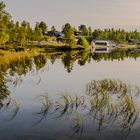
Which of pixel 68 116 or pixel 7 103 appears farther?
pixel 7 103

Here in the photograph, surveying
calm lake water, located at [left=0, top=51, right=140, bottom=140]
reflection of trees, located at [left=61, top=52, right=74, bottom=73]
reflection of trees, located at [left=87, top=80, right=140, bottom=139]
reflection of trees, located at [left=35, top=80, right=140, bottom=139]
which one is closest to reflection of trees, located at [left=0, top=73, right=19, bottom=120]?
calm lake water, located at [left=0, top=51, right=140, bottom=140]

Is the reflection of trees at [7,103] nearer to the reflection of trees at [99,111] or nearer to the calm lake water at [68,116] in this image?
the calm lake water at [68,116]

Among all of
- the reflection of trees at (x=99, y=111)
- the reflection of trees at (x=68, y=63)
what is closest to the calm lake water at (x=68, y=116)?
the reflection of trees at (x=99, y=111)

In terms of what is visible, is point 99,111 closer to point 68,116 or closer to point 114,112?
point 114,112

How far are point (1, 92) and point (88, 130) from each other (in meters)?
15.6

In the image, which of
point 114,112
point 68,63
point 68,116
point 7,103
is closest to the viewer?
point 68,116

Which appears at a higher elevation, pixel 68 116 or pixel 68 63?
pixel 68 116

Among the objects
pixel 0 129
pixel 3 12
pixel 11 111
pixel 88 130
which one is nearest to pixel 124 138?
pixel 88 130

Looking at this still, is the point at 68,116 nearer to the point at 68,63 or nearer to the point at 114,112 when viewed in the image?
the point at 114,112

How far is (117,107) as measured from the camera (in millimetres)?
25812

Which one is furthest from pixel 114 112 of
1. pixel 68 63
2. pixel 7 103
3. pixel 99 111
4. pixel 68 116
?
pixel 68 63

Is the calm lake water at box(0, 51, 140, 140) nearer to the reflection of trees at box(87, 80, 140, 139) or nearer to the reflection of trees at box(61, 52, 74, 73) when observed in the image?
the reflection of trees at box(87, 80, 140, 139)

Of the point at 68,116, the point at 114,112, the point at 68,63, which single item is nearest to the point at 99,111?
the point at 114,112

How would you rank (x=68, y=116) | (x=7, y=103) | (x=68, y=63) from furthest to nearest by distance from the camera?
1. (x=68, y=63)
2. (x=7, y=103)
3. (x=68, y=116)
